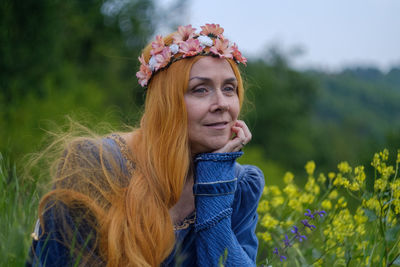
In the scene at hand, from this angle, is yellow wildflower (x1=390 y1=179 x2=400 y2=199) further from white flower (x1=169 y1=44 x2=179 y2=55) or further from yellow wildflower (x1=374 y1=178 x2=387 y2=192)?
white flower (x1=169 y1=44 x2=179 y2=55)

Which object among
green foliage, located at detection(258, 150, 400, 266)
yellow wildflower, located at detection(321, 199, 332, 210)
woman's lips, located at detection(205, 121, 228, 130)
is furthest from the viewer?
yellow wildflower, located at detection(321, 199, 332, 210)

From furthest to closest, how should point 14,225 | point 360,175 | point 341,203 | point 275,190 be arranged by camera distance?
point 275,190 < point 341,203 < point 360,175 < point 14,225

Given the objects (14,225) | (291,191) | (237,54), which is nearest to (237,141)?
(237,54)

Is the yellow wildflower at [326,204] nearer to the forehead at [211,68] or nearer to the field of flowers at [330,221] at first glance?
the field of flowers at [330,221]

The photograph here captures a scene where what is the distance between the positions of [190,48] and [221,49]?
187mm

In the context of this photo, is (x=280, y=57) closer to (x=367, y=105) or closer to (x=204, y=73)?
(x=367, y=105)

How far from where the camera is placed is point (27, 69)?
36.5 feet

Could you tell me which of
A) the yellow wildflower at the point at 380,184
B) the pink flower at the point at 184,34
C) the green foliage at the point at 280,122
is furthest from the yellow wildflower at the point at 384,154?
the green foliage at the point at 280,122

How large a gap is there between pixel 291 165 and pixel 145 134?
36.7 m

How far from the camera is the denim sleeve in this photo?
7.92ft

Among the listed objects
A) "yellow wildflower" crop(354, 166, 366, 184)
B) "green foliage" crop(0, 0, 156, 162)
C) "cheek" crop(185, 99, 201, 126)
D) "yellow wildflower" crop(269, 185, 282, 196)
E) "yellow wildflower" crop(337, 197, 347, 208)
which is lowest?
"yellow wildflower" crop(337, 197, 347, 208)

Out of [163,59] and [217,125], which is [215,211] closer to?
[217,125]

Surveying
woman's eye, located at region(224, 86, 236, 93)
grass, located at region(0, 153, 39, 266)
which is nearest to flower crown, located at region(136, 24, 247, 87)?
woman's eye, located at region(224, 86, 236, 93)

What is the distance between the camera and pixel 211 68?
251 centimetres
